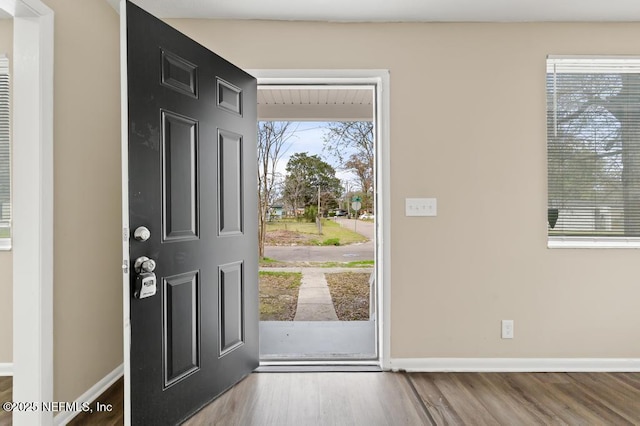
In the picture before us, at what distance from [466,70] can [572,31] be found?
79 centimetres

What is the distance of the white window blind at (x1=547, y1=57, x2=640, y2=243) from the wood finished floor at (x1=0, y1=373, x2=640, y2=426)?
3.28 ft

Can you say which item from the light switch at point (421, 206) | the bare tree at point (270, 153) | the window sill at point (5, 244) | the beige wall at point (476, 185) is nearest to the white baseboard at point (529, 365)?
the beige wall at point (476, 185)

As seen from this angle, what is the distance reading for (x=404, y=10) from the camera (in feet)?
7.43

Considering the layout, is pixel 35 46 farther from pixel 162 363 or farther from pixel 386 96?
pixel 386 96

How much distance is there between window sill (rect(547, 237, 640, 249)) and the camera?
241cm

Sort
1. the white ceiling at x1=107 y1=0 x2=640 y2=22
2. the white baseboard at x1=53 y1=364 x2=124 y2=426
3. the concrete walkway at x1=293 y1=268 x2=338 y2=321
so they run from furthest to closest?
1. the concrete walkway at x1=293 y1=268 x2=338 y2=321
2. the white ceiling at x1=107 y1=0 x2=640 y2=22
3. the white baseboard at x1=53 y1=364 x2=124 y2=426

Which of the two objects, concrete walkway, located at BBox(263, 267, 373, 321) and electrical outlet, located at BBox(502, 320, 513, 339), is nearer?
electrical outlet, located at BBox(502, 320, 513, 339)

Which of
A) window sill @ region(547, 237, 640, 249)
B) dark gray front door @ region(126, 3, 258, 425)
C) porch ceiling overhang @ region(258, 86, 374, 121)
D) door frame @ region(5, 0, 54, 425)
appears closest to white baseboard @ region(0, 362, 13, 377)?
door frame @ region(5, 0, 54, 425)

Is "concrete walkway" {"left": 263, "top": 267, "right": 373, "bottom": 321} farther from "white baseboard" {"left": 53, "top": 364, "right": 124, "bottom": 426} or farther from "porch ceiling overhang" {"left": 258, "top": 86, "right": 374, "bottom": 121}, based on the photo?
"white baseboard" {"left": 53, "top": 364, "right": 124, "bottom": 426}

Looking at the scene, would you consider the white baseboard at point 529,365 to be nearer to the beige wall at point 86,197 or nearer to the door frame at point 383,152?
the door frame at point 383,152

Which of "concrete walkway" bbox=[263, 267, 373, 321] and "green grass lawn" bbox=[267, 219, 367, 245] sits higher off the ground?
"green grass lawn" bbox=[267, 219, 367, 245]

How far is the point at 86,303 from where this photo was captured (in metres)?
1.98

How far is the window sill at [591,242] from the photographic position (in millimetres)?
2412

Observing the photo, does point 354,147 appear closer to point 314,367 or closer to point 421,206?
point 421,206
